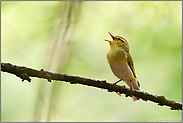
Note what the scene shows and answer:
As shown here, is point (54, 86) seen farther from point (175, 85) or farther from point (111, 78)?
point (175, 85)

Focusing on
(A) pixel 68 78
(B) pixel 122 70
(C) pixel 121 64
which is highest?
(C) pixel 121 64

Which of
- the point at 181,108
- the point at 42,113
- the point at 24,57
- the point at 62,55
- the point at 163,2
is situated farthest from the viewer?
the point at 163,2

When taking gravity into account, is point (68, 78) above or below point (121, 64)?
below

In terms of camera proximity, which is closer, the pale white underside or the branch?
the branch

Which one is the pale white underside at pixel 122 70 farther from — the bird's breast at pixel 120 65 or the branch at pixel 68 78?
the branch at pixel 68 78

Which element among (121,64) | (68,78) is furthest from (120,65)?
(68,78)

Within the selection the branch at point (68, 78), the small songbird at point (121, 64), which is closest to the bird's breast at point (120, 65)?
the small songbird at point (121, 64)

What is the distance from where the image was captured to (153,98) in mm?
2688

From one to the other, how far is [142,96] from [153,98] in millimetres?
175

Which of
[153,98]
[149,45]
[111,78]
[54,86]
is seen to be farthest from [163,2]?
[54,86]

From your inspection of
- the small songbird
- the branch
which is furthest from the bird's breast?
the branch

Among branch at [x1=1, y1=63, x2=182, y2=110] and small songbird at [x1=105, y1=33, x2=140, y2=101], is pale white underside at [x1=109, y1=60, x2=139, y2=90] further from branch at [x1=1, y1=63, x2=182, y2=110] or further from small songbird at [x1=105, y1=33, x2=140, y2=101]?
branch at [x1=1, y1=63, x2=182, y2=110]

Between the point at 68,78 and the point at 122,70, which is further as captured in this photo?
the point at 122,70

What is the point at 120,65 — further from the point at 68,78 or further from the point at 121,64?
the point at 68,78
